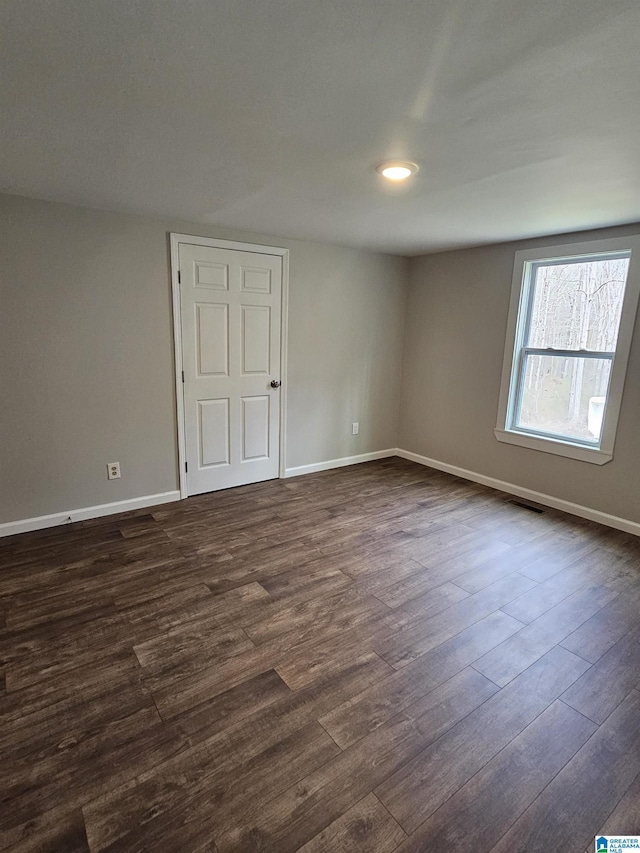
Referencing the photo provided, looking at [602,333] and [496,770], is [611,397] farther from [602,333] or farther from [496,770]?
[496,770]

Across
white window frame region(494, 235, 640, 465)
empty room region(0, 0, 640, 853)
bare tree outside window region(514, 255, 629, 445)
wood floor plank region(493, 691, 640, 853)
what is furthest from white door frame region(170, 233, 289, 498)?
wood floor plank region(493, 691, 640, 853)

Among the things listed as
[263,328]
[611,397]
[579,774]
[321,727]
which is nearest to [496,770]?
[579,774]

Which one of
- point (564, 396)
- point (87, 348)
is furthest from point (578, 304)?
point (87, 348)

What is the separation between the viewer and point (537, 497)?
3.88 meters

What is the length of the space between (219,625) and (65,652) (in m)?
0.69

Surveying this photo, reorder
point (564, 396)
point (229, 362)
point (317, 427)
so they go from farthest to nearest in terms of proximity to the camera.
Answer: point (317, 427) → point (229, 362) → point (564, 396)

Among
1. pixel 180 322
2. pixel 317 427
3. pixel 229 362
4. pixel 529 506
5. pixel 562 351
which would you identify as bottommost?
pixel 529 506

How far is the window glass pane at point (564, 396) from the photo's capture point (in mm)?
3465

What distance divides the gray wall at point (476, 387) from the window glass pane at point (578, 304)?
0.21m

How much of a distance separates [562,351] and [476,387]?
0.85 meters

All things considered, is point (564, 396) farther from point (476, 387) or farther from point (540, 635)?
point (540, 635)

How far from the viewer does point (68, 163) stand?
2168 millimetres

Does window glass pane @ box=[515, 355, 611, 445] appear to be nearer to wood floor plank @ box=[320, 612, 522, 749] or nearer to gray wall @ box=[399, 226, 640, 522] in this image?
gray wall @ box=[399, 226, 640, 522]

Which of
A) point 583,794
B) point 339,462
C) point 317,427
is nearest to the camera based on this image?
point 583,794
